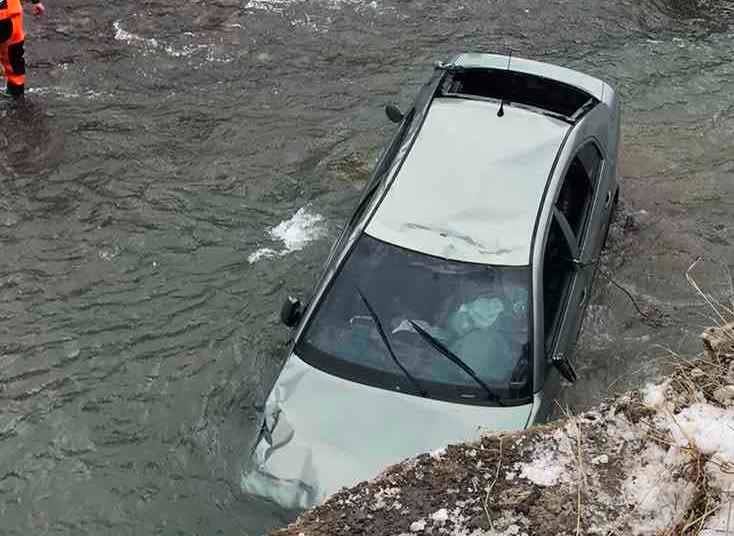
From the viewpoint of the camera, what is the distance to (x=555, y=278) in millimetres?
5219

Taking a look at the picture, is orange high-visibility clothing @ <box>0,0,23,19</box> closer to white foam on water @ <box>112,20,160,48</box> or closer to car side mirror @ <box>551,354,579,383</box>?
white foam on water @ <box>112,20,160,48</box>

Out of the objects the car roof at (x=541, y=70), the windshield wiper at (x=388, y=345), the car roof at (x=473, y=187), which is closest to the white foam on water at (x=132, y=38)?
the car roof at (x=541, y=70)

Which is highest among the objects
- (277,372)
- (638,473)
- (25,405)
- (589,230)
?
(638,473)

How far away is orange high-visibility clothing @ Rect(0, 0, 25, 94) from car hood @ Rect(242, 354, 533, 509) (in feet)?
19.3

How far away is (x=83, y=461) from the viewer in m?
5.41

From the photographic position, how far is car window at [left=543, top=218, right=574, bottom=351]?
5.01 meters

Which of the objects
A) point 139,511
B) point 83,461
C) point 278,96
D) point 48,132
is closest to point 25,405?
point 83,461

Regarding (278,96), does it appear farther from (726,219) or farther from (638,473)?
(638,473)

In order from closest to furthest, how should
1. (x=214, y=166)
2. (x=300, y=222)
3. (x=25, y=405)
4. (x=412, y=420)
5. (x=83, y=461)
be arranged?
(x=412, y=420)
(x=83, y=461)
(x=25, y=405)
(x=300, y=222)
(x=214, y=166)

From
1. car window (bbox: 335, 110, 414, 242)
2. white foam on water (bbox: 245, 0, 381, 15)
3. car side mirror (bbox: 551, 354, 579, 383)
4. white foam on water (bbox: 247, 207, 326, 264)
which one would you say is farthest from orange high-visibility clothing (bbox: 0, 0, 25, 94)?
car side mirror (bbox: 551, 354, 579, 383)

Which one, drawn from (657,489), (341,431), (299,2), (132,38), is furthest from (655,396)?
(299,2)

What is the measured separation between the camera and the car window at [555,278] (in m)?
5.01

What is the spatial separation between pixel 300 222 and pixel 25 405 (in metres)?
2.83

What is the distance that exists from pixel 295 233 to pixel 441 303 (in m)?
2.77
